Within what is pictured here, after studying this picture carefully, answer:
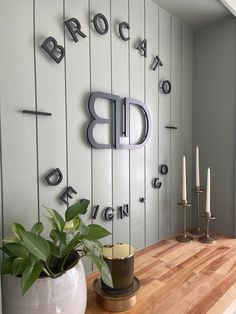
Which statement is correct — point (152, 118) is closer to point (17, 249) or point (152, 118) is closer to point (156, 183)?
point (156, 183)

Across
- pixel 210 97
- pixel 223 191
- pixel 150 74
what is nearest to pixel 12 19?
pixel 150 74

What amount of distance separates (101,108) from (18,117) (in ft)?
1.10

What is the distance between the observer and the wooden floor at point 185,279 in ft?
2.50

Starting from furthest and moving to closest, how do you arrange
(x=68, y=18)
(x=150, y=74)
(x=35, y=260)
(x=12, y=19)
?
1. (x=150, y=74)
2. (x=68, y=18)
3. (x=12, y=19)
4. (x=35, y=260)

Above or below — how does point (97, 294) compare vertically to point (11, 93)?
below

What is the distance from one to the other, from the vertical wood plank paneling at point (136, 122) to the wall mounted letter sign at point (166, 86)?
0.15 meters

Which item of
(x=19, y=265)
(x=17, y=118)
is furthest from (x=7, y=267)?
(x=17, y=118)

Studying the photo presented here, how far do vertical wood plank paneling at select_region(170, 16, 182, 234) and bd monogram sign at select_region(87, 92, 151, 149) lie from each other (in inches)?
9.5

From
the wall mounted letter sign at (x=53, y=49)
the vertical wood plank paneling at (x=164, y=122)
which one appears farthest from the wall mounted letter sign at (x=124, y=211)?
the wall mounted letter sign at (x=53, y=49)

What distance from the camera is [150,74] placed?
1.18 meters

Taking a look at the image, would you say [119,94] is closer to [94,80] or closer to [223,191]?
[94,80]

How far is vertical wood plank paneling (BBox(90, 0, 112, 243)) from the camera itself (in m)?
0.94

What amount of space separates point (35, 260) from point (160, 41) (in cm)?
112

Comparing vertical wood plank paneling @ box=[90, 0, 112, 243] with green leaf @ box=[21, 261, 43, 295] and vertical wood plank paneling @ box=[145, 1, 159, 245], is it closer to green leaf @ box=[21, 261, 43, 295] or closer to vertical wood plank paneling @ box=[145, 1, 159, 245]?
vertical wood plank paneling @ box=[145, 1, 159, 245]
